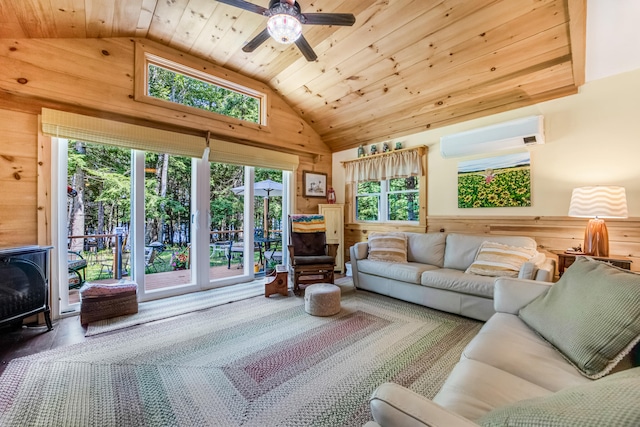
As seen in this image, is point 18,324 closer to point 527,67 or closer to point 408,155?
point 408,155

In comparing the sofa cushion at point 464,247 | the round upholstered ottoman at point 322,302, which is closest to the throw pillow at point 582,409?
the round upholstered ottoman at point 322,302

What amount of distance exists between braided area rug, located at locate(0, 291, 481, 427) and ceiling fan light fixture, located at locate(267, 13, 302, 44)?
2394mm

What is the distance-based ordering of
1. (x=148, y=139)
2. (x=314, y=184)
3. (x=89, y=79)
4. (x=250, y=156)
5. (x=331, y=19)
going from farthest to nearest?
1. (x=314, y=184)
2. (x=250, y=156)
3. (x=148, y=139)
4. (x=89, y=79)
5. (x=331, y=19)

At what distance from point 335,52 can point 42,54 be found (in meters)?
2.99

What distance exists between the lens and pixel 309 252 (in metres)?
4.05

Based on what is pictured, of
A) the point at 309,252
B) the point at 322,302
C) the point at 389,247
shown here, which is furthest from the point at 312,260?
the point at 389,247

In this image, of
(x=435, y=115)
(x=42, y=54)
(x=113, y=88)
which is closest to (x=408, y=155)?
(x=435, y=115)

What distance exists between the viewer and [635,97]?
2529 mm

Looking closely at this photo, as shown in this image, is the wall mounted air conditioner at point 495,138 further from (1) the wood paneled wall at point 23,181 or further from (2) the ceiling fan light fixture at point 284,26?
(1) the wood paneled wall at point 23,181

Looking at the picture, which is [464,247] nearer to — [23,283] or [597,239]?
[597,239]

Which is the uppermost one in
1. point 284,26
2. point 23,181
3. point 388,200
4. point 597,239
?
point 284,26

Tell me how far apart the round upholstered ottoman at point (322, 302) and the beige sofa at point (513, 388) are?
1.48 meters

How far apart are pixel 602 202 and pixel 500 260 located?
0.93 m

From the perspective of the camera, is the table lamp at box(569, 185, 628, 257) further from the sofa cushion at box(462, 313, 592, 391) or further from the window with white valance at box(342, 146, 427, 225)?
the window with white valance at box(342, 146, 427, 225)
